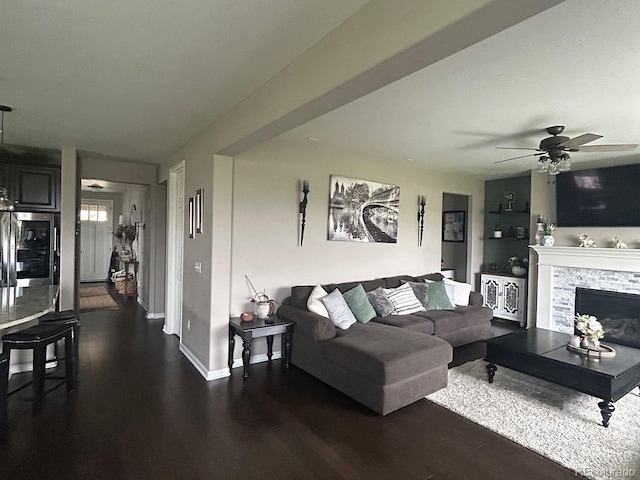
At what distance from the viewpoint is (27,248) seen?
4789 mm

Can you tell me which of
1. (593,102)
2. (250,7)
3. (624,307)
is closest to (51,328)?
(250,7)

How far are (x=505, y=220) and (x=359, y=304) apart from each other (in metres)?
4.07

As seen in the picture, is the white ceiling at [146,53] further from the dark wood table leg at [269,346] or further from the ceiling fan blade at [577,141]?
the ceiling fan blade at [577,141]

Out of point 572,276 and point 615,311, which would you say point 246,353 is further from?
point 615,311

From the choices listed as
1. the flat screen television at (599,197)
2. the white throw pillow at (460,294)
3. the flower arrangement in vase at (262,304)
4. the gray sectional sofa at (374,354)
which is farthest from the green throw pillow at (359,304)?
the flat screen television at (599,197)

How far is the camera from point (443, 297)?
517 centimetres

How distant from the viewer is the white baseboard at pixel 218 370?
370cm

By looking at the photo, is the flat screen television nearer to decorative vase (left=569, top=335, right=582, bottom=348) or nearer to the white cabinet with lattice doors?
the white cabinet with lattice doors

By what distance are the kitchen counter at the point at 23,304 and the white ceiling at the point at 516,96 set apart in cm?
276

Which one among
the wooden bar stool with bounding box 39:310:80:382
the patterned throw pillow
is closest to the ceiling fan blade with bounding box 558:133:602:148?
the patterned throw pillow

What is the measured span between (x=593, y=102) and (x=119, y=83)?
147 inches

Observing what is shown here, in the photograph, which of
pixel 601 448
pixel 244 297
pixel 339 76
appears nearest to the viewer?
pixel 339 76

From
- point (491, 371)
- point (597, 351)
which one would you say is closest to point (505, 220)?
point (597, 351)

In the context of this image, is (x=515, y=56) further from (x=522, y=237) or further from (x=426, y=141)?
(x=522, y=237)
